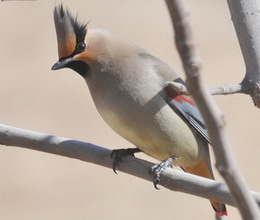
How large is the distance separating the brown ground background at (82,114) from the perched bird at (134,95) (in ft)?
11.8

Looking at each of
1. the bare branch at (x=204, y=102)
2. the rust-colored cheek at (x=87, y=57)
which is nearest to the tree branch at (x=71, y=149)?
the rust-colored cheek at (x=87, y=57)

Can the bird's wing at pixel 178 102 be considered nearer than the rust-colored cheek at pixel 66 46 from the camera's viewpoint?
No

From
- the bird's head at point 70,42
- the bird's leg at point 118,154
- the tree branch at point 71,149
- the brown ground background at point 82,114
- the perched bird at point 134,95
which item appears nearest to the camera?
the tree branch at point 71,149

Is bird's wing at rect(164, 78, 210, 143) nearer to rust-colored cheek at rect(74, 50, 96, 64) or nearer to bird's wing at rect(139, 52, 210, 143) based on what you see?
bird's wing at rect(139, 52, 210, 143)

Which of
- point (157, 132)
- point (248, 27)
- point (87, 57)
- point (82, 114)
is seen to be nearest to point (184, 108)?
point (157, 132)

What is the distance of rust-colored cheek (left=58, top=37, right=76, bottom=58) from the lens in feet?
12.6

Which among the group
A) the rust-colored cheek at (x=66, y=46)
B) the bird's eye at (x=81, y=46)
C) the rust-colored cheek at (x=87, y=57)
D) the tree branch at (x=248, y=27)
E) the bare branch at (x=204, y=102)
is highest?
the bare branch at (x=204, y=102)

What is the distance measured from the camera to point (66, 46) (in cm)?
385

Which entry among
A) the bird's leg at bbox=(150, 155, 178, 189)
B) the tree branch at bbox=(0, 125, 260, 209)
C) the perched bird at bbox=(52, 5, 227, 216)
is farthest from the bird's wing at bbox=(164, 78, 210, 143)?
the tree branch at bbox=(0, 125, 260, 209)

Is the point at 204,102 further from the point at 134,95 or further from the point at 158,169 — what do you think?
the point at 134,95

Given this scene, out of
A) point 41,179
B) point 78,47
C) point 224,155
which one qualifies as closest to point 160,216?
point 41,179

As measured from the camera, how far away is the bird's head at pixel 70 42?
3.74 m

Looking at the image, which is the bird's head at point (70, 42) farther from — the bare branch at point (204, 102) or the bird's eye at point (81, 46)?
the bare branch at point (204, 102)

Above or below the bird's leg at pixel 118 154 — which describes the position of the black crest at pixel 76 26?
above
